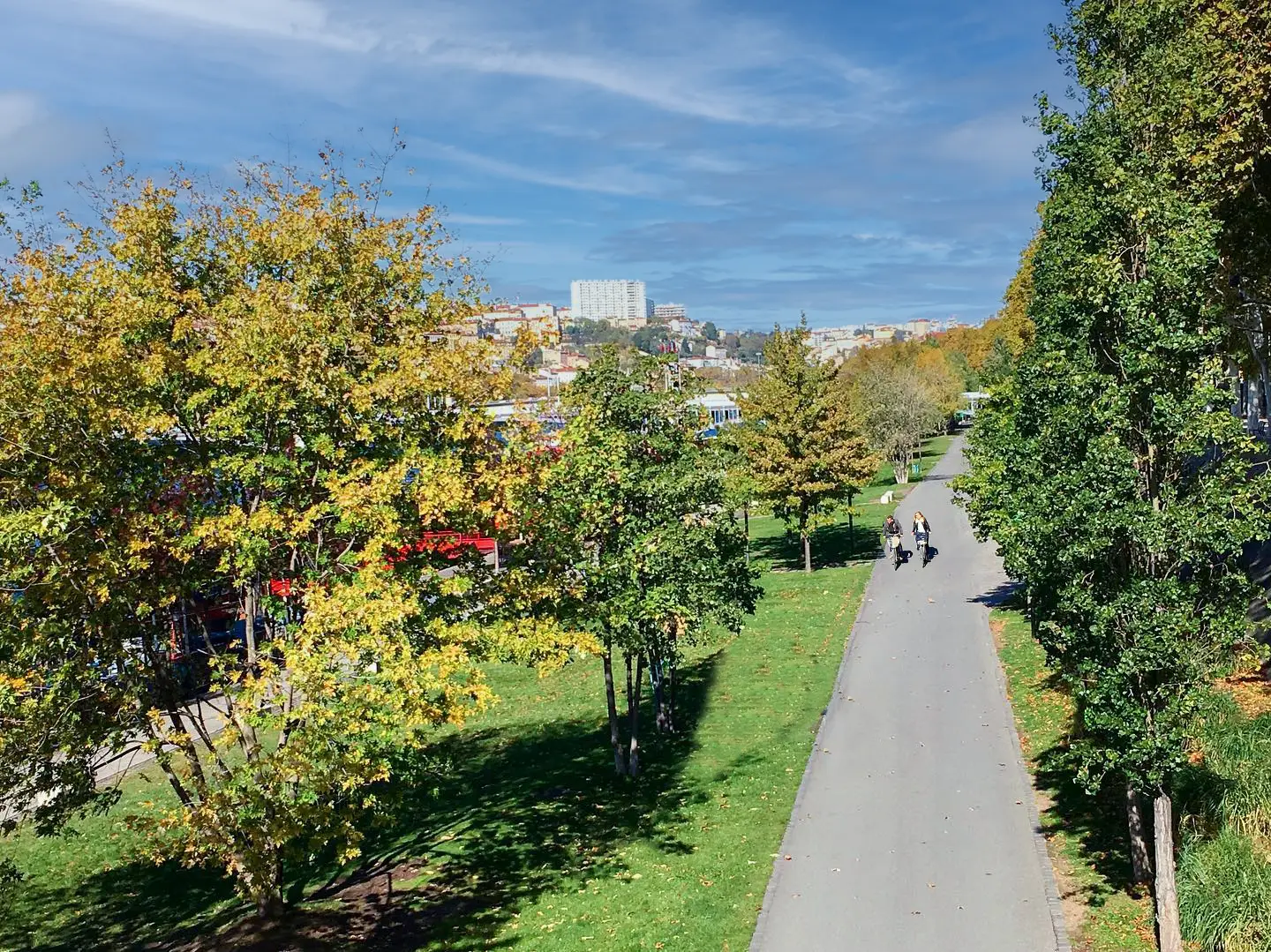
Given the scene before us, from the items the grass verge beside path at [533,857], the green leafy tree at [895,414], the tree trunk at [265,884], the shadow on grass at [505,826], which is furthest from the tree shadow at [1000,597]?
the green leafy tree at [895,414]

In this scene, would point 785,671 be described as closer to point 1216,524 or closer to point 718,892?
point 718,892

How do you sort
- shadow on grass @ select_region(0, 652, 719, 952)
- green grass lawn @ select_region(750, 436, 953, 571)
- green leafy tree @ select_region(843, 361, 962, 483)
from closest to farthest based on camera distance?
shadow on grass @ select_region(0, 652, 719, 952)
green grass lawn @ select_region(750, 436, 953, 571)
green leafy tree @ select_region(843, 361, 962, 483)

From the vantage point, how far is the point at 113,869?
1459 centimetres

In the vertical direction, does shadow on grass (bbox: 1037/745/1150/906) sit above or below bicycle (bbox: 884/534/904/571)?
below

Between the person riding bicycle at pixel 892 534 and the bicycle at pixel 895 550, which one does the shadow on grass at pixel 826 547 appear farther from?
the person riding bicycle at pixel 892 534

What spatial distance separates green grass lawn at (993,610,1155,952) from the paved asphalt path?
9.5 inches

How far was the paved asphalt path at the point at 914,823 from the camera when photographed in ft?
33.8

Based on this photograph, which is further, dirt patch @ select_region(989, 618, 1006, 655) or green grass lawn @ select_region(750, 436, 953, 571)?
green grass lawn @ select_region(750, 436, 953, 571)

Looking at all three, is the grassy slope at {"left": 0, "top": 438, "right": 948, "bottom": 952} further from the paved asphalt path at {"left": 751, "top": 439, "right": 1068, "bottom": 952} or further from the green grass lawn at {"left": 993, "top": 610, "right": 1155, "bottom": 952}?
the green grass lawn at {"left": 993, "top": 610, "right": 1155, "bottom": 952}

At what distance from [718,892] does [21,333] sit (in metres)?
9.95

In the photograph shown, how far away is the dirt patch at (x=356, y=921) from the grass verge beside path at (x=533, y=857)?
3 cm

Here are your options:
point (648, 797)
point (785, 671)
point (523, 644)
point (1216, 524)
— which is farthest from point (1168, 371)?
point (785, 671)

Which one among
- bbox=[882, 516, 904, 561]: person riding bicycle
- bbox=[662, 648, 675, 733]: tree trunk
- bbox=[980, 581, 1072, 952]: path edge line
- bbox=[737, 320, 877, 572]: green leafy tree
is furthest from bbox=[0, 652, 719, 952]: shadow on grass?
bbox=[882, 516, 904, 561]: person riding bicycle

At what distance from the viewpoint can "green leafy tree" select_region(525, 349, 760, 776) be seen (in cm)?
1231
